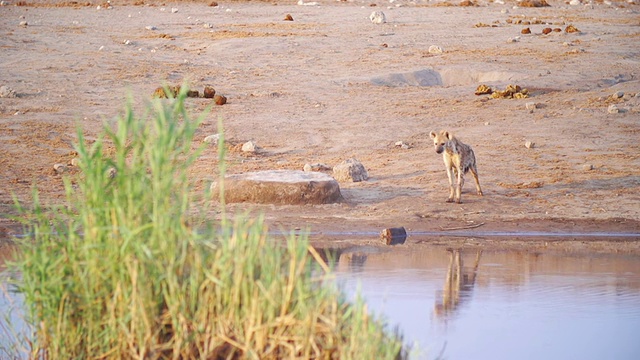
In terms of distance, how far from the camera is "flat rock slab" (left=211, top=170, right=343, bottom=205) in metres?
12.1

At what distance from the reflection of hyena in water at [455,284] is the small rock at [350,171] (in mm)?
2780

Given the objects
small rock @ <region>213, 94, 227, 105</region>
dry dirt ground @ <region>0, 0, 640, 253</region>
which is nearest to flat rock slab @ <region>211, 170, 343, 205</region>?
dry dirt ground @ <region>0, 0, 640, 253</region>

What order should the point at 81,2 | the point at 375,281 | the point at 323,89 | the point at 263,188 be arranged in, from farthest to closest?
the point at 81,2 < the point at 323,89 < the point at 263,188 < the point at 375,281

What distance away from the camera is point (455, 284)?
9.15 metres

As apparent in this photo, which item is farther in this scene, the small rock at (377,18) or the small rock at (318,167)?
the small rock at (377,18)

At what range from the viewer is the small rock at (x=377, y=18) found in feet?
79.8

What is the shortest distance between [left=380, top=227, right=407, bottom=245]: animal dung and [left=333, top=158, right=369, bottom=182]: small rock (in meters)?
1.86

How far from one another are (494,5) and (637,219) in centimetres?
1936

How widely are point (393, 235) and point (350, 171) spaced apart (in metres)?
1.99

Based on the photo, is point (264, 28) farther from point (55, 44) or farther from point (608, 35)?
point (608, 35)

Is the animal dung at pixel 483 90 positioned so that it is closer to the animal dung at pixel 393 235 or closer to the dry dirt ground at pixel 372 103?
the dry dirt ground at pixel 372 103

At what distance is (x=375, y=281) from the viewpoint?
29.3 ft

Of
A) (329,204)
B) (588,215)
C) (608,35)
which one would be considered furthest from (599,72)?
(329,204)

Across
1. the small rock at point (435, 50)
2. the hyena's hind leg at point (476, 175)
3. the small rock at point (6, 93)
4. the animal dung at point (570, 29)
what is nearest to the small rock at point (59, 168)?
the small rock at point (6, 93)
